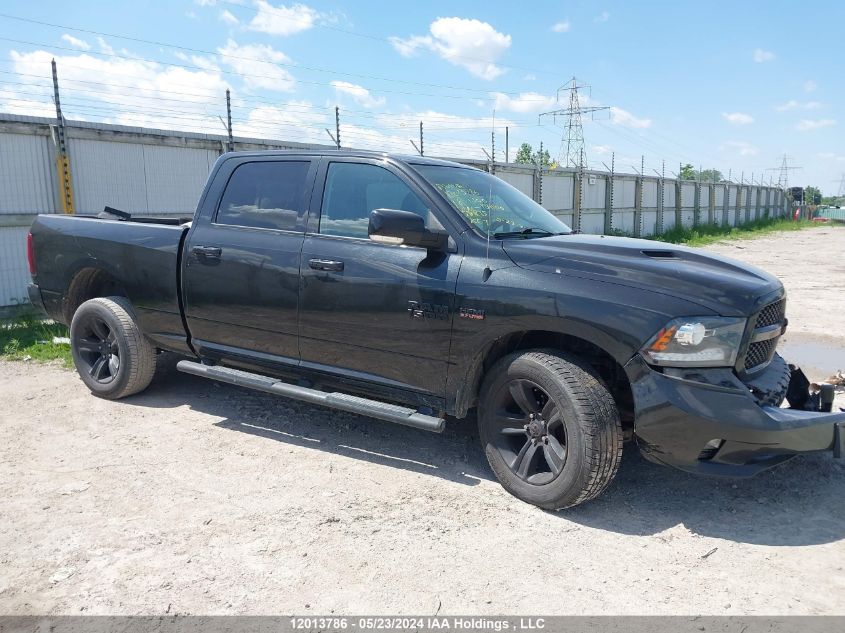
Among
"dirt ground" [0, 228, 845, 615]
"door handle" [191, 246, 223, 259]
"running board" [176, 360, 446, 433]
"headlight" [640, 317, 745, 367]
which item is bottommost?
"dirt ground" [0, 228, 845, 615]

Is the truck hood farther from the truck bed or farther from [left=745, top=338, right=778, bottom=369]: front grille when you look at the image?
the truck bed

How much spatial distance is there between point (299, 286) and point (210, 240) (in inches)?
36.4

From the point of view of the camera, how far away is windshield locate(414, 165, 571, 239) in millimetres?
4145

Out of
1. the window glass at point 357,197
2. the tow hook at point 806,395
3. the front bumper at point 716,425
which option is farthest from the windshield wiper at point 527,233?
the tow hook at point 806,395

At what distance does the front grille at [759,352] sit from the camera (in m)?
3.48

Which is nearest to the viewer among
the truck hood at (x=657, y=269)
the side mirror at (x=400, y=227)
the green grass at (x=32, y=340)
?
the truck hood at (x=657, y=269)

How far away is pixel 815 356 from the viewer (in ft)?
23.8

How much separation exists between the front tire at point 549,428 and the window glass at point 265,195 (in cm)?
186

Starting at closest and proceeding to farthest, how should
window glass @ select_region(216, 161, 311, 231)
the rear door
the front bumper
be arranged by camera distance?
the front bumper
the rear door
window glass @ select_region(216, 161, 311, 231)

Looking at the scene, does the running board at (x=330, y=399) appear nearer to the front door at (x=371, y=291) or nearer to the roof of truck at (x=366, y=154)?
the front door at (x=371, y=291)

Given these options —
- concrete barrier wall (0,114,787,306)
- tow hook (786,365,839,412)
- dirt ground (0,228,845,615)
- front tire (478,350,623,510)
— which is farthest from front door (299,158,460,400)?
tow hook (786,365,839,412)

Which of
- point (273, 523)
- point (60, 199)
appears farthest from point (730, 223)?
point (273, 523)

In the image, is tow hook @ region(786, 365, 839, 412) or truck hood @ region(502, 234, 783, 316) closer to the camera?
truck hood @ region(502, 234, 783, 316)

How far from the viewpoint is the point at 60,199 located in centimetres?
885
